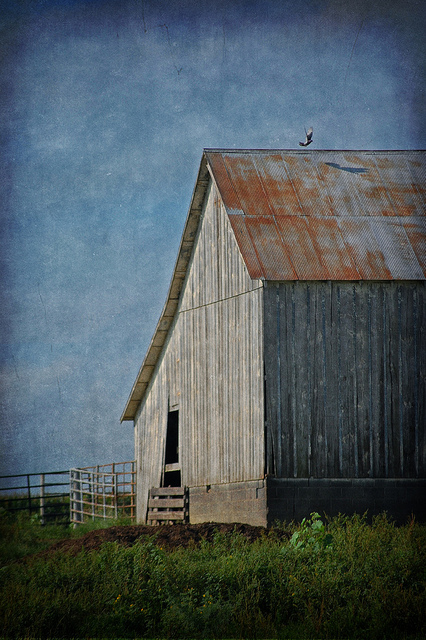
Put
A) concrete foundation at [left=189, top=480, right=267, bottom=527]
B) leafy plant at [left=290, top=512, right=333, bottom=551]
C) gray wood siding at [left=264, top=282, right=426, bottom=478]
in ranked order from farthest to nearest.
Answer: gray wood siding at [left=264, top=282, right=426, bottom=478] → concrete foundation at [left=189, top=480, right=267, bottom=527] → leafy plant at [left=290, top=512, right=333, bottom=551]

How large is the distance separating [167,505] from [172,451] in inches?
80.6

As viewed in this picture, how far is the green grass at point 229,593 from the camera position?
1135cm

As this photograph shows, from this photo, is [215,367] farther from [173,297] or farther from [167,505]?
[167,505]

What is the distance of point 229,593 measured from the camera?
12.1 m

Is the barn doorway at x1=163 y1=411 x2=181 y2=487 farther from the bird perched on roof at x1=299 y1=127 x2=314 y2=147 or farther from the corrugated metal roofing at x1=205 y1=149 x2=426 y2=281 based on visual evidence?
the bird perched on roof at x1=299 y1=127 x2=314 y2=147

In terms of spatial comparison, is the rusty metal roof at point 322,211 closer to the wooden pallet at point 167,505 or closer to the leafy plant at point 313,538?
the leafy plant at point 313,538

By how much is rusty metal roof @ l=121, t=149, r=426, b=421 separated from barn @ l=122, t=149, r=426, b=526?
32 millimetres

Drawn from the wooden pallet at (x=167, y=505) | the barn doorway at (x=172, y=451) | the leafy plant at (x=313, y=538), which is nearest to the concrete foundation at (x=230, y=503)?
the wooden pallet at (x=167, y=505)

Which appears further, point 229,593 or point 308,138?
point 308,138

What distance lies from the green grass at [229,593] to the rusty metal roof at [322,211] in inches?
212

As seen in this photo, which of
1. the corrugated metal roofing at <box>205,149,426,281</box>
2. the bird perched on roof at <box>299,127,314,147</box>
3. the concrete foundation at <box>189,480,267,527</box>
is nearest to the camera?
the concrete foundation at <box>189,480,267,527</box>

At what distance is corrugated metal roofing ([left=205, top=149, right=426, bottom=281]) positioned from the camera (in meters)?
16.8

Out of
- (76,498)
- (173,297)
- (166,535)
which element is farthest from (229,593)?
(76,498)

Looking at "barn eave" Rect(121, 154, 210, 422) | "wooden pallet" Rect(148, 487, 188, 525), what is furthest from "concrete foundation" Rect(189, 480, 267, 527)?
"barn eave" Rect(121, 154, 210, 422)
